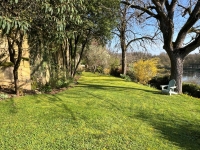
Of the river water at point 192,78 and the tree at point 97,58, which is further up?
the tree at point 97,58

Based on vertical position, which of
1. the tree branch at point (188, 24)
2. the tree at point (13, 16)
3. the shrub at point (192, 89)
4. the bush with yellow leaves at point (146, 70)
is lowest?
the shrub at point (192, 89)

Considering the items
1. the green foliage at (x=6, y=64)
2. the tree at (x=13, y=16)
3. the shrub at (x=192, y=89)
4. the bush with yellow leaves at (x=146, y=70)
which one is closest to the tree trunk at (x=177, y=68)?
the shrub at (x=192, y=89)

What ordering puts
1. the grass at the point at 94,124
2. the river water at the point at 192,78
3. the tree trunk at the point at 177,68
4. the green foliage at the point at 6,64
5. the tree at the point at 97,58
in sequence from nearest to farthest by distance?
the grass at the point at 94,124
the green foliage at the point at 6,64
the tree trunk at the point at 177,68
the river water at the point at 192,78
the tree at the point at 97,58

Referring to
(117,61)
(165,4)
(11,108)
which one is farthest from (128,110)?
(117,61)

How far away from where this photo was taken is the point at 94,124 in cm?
455

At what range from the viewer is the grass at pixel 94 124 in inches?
144

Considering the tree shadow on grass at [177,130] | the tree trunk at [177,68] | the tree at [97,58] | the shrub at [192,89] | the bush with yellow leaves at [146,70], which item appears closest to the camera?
the tree shadow on grass at [177,130]

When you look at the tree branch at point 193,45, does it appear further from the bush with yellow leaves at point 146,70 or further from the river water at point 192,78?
the river water at point 192,78

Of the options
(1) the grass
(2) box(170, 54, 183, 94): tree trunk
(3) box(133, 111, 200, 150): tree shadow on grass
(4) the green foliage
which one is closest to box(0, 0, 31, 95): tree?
(1) the grass

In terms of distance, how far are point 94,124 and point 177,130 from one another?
212 centimetres

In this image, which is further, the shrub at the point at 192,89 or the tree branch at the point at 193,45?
the shrub at the point at 192,89

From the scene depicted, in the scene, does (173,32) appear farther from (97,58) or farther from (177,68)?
(97,58)

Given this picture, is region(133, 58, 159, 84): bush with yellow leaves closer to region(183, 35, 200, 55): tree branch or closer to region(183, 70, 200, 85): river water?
region(183, 70, 200, 85): river water

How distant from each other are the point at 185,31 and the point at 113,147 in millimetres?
7541
